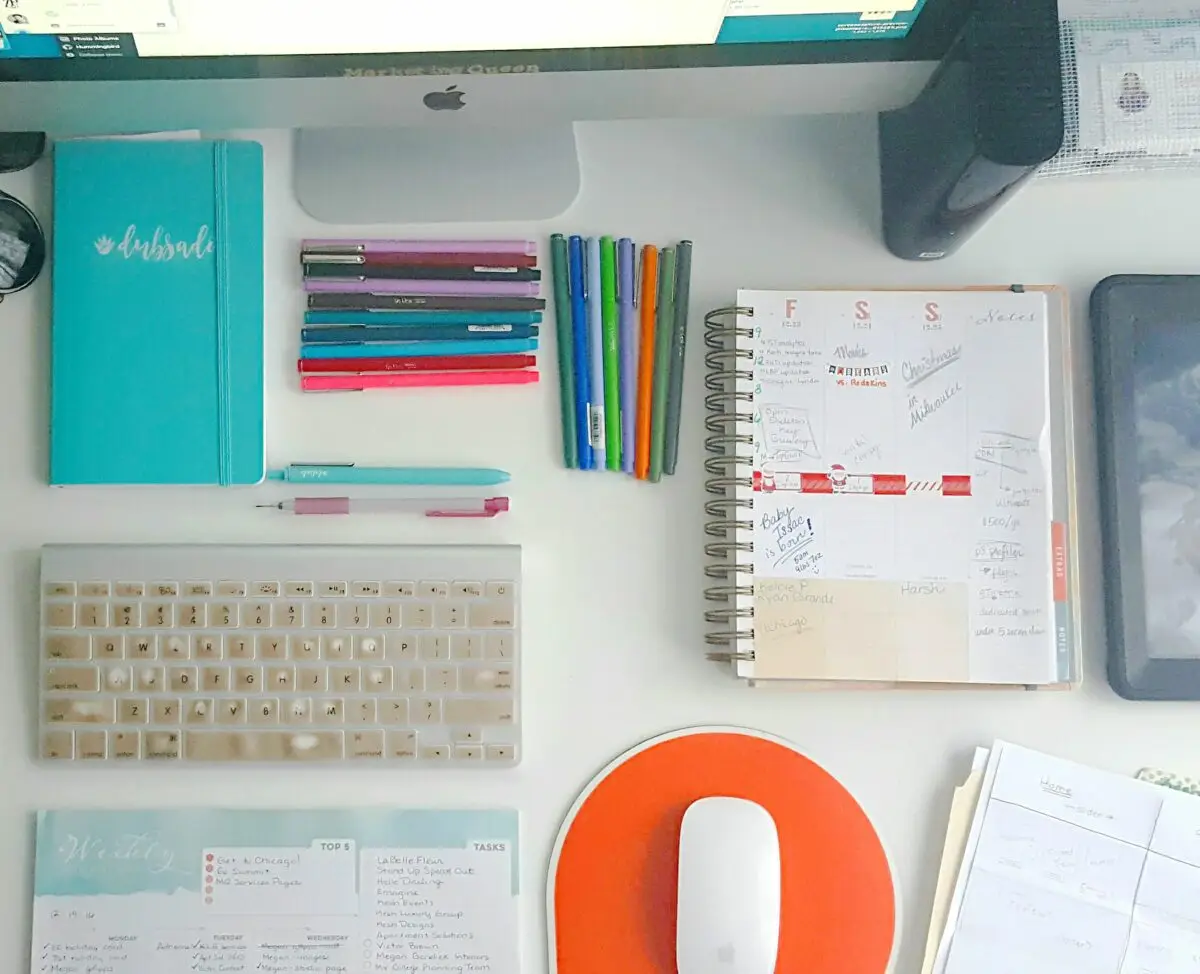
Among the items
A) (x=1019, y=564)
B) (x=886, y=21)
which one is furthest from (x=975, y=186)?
(x=1019, y=564)

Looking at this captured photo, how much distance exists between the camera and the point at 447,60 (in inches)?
28.7

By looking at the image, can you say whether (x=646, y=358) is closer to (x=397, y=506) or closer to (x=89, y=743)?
(x=397, y=506)

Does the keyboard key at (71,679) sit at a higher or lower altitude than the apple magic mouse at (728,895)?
higher

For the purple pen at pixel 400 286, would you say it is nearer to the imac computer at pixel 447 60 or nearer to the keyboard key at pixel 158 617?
the imac computer at pixel 447 60

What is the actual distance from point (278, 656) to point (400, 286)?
1.05ft

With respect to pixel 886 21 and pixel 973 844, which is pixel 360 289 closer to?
pixel 886 21

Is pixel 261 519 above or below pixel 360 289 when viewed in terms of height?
below

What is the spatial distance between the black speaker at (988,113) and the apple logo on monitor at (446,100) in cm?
34

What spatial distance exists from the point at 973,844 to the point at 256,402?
0.69m

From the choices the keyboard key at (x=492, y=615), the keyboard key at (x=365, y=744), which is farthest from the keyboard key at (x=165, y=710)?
the keyboard key at (x=492, y=615)

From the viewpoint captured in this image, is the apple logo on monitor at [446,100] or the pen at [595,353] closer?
the apple logo on monitor at [446,100]

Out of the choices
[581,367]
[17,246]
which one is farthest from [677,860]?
[17,246]

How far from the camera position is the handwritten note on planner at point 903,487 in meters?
0.86

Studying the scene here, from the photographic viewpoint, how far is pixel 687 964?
0.81 metres
